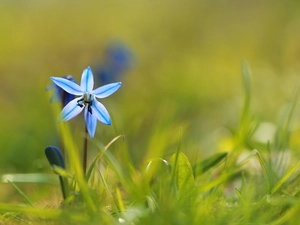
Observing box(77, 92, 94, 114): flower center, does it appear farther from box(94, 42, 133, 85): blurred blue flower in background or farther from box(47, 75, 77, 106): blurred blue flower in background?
box(94, 42, 133, 85): blurred blue flower in background

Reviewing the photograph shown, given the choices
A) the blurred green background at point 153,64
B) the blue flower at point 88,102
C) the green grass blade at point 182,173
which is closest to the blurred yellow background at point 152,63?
the blurred green background at point 153,64

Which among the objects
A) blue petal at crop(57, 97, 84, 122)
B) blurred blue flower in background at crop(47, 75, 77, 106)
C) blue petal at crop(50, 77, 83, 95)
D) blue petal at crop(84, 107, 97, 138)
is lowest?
blue petal at crop(84, 107, 97, 138)

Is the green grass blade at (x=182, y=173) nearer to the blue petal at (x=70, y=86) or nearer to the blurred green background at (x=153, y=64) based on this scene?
the blurred green background at (x=153, y=64)

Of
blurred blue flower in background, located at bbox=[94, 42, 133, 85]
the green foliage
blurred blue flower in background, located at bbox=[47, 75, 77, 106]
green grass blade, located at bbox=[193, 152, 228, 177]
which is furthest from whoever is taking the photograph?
blurred blue flower in background, located at bbox=[94, 42, 133, 85]

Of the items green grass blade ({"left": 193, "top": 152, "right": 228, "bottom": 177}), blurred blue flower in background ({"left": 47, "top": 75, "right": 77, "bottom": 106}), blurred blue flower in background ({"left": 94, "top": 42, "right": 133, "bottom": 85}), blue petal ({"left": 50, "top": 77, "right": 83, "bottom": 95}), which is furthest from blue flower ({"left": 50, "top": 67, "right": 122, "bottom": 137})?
blurred blue flower in background ({"left": 94, "top": 42, "right": 133, "bottom": 85})

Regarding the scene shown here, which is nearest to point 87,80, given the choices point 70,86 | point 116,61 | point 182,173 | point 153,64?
point 70,86

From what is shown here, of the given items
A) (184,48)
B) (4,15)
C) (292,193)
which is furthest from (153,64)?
(292,193)

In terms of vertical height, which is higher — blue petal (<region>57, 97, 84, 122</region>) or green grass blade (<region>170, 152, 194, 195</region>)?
blue petal (<region>57, 97, 84, 122</region>)
